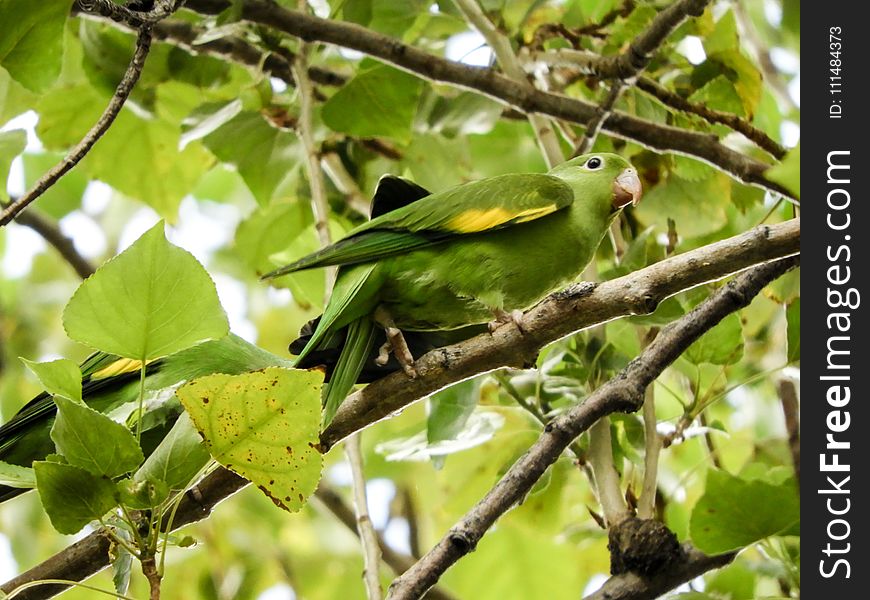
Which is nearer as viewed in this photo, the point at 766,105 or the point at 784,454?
the point at 784,454

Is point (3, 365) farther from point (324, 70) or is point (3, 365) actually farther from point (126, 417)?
point (126, 417)

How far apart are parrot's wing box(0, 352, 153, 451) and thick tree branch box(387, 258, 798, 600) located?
51.3 inches

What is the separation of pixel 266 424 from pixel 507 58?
1659 millimetres

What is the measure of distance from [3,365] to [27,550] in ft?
4.38

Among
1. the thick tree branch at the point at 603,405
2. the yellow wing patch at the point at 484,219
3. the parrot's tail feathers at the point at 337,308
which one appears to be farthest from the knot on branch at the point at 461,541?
the yellow wing patch at the point at 484,219

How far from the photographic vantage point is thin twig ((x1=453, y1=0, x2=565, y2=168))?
291 cm

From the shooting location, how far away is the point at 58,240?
3951mm

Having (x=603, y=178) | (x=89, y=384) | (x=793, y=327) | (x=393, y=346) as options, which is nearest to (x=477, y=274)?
(x=393, y=346)

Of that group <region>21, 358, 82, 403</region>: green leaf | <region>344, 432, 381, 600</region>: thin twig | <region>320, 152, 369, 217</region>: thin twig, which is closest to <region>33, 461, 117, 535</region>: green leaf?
<region>21, 358, 82, 403</region>: green leaf

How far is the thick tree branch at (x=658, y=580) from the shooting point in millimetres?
2182

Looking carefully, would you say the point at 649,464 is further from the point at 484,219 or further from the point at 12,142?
the point at 12,142

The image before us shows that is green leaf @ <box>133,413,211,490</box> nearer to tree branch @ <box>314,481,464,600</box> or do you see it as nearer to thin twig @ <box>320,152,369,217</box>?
tree branch @ <box>314,481,464,600</box>

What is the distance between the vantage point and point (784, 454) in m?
3.07
